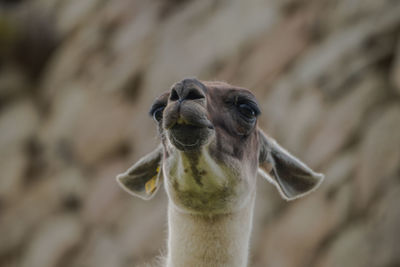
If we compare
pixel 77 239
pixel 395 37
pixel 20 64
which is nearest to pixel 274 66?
pixel 395 37

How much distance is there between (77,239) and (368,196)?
689 cm

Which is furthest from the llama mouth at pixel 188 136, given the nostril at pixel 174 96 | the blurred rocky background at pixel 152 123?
the blurred rocky background at pixel 152 123

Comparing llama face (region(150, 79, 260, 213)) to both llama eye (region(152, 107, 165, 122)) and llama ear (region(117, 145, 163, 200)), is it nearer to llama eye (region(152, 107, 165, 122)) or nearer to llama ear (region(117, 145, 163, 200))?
llama eye (region(152, 107, 165, 122))

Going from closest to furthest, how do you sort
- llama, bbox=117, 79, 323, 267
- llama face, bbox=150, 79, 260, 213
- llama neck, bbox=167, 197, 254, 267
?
llama face, bbox=150, 79, 260, 213
llama, bbox=117, 79, 323, 267
llama neck, bbox=167, 197, 254, 267

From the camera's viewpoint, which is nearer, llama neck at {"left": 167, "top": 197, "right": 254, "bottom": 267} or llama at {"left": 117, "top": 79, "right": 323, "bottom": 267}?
llama at {"left": 117, "top": 79, "right": 323, "bottom": 267}

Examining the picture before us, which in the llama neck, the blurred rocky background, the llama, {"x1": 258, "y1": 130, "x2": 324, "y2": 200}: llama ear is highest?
the blurred rocky background

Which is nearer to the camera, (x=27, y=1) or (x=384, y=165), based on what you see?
(x=384, y=165)

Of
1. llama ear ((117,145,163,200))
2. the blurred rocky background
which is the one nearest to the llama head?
llama ear ((117,145,163,200))

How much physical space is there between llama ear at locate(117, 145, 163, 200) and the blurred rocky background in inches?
245

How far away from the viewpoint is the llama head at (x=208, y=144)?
155 inches

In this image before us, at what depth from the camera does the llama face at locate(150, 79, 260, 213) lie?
3930 mm

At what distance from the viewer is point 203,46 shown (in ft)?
50.2

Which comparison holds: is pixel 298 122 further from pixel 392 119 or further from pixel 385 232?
pixel 385 232

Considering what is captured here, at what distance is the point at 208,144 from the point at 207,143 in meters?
0.04
